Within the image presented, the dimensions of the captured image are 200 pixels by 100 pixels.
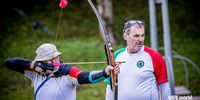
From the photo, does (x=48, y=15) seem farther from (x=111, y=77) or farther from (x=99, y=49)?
(x=111, y=77)

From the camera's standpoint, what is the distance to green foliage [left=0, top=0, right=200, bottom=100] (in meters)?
10.8

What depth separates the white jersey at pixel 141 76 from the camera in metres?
4.23

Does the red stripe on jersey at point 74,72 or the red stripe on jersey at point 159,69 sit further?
the red stripe on jersey at point 159,69

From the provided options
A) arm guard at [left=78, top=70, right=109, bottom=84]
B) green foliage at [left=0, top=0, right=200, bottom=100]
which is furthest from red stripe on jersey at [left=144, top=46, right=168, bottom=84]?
green foliage at [left=0, top=0, right=200, bottom=100]

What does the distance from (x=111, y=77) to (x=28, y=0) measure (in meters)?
13.9

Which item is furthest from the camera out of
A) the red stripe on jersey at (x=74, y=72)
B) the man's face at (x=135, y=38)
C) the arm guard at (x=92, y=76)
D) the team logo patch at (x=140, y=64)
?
the team logo patch at (x=140, y=64)

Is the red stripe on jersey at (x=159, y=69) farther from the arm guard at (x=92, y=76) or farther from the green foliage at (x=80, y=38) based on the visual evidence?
the green foliage at (x=80, y=38)

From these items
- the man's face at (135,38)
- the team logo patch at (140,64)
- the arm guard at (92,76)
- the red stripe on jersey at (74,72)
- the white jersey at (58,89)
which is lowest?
the white jersey at (58,89)

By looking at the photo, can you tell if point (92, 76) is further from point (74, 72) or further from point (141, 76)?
point (141, 76)

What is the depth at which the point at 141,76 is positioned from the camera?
423cm

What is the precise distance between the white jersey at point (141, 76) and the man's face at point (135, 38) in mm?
85

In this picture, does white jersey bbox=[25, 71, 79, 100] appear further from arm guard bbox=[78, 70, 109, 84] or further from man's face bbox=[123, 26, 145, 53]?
man's face bbox=[123, 26, 145, 53]

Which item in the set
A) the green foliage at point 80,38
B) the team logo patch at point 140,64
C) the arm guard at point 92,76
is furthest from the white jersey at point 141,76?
the green foliage at point 80,38

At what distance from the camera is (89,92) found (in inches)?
408
